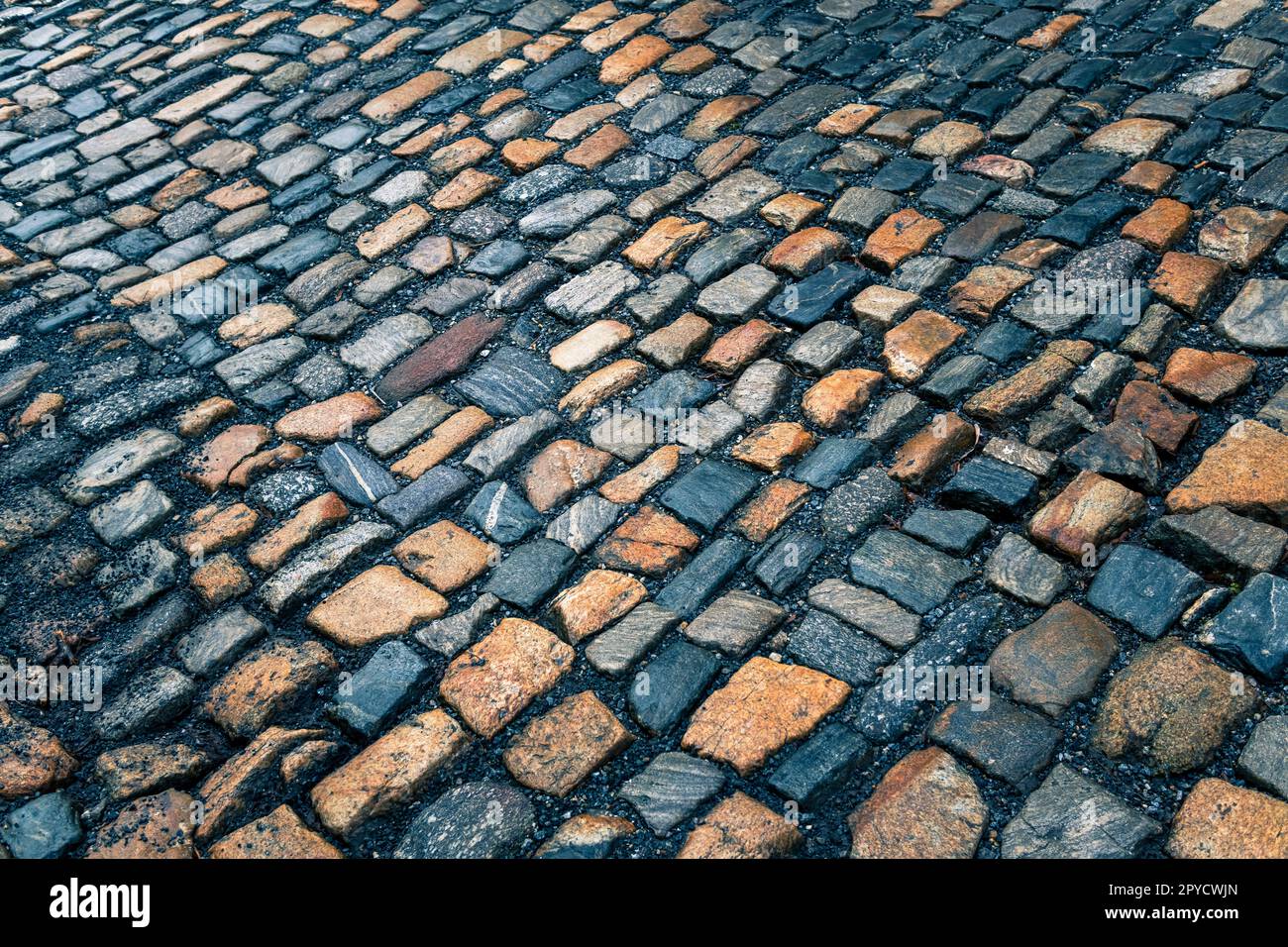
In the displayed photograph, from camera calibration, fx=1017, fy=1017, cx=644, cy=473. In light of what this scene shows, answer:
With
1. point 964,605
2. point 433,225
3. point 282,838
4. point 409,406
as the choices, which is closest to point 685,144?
point 433,225

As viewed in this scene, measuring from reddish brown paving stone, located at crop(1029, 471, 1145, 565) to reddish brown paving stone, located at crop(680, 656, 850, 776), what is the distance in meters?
0.68

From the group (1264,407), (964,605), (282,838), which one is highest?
(1264,407)

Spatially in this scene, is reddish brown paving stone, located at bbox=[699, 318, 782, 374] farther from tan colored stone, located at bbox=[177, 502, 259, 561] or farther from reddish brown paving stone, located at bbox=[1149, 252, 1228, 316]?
tan colored stone, located at bbox=[177, 502, 259, 561]

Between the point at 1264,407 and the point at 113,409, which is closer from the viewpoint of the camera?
the point at 1264,407

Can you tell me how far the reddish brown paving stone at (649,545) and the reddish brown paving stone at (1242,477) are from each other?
4.05ft

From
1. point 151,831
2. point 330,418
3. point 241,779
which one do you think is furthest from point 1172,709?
point 330,418

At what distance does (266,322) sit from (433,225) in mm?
733

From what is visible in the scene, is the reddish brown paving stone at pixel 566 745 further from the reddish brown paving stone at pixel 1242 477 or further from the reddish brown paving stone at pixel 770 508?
the reddish brown paving stone at pixel 1242 477

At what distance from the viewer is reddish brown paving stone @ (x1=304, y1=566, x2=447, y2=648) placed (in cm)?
260

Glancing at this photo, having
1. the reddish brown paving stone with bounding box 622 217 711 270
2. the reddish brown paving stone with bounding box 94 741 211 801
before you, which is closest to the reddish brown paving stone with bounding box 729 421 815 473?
the reddish brown paving stone with bounding box 622 217 711 270

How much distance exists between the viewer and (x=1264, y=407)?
8.96 ft

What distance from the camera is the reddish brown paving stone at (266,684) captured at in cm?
244

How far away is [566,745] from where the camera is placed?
2.29 meters
